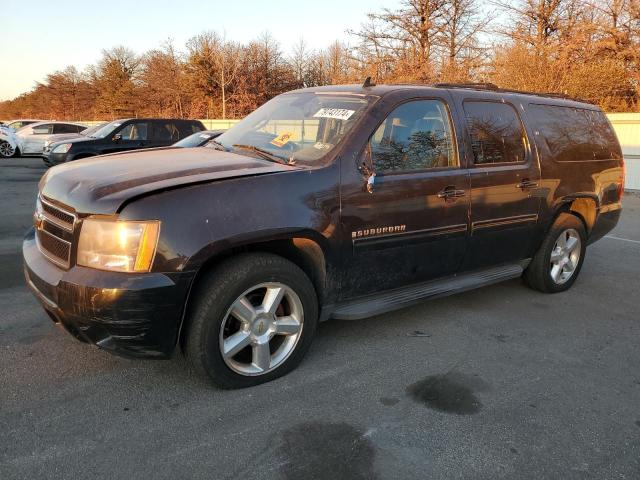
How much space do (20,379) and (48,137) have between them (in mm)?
20342

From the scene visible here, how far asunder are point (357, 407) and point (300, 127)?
2.02 meters

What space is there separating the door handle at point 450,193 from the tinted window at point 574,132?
4.32 ft

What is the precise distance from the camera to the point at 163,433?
2.63 m

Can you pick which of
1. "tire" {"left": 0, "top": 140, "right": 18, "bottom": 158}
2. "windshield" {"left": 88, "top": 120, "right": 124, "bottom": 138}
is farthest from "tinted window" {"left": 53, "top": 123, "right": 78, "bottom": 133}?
"windshield" {"left": 88, "top": 120, "right": 124, "bottom": 138}

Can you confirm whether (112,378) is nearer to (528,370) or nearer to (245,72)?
(528,370)

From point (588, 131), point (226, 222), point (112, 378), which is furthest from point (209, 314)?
point (588, 131)

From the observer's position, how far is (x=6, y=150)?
20.3 m

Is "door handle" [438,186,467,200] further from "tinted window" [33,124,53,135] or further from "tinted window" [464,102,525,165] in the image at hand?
"tinted window" [33,124,53,135]

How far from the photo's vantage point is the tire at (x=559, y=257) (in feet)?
16.0

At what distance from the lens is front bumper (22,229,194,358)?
261cm

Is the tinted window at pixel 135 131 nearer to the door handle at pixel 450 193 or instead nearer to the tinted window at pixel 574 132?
the tinted window at pixel 574 132

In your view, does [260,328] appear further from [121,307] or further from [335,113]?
[335,113]

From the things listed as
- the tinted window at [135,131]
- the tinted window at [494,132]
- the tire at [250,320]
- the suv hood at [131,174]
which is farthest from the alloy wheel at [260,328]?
the tinted window at [135,131]

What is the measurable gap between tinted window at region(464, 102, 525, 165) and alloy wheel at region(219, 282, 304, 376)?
6.43ft
